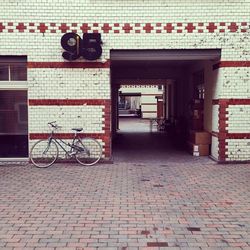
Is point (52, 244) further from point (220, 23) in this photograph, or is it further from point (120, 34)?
point (220, 23)

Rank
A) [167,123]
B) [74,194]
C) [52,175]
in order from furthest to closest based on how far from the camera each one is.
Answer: [167,123] → [52,175] → [74,194]

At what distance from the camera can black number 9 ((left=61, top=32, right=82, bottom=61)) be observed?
976cm

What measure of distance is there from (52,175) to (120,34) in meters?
4.13

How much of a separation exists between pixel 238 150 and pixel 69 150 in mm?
4628

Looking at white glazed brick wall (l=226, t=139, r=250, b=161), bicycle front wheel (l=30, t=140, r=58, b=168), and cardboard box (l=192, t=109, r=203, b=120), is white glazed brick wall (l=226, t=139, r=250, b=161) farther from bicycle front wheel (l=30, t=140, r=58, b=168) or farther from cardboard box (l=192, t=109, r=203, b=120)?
bicycle front wheel (l=30, t=140, r=58, b=168)

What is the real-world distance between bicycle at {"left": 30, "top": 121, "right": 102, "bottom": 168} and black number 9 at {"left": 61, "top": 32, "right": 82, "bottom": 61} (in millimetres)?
1925

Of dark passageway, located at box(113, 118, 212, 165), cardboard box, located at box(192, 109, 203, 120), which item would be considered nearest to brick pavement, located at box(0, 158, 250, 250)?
dark passageway, located at box(113, 118, 212, 165)

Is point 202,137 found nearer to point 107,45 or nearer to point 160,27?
point 160,27

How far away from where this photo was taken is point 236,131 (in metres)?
10.2

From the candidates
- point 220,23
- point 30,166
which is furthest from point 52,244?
point 220,23

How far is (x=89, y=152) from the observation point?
10164 millimetres

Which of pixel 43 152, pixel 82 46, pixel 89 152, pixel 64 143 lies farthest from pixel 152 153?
pixel 82 46

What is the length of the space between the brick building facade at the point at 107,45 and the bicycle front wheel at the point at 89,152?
478 millimetres

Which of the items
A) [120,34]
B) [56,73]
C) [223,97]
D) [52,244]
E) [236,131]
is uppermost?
[120,34]
